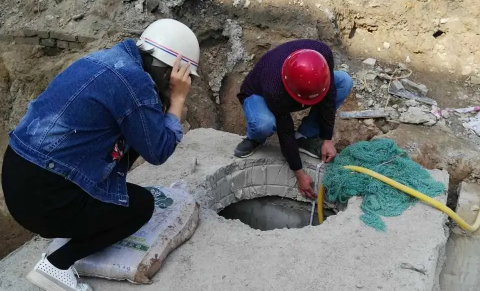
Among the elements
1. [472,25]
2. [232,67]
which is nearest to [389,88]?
[472,25]

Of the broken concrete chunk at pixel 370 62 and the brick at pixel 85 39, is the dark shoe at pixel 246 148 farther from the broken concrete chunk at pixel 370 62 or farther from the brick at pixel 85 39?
the brick at pixel 85 39

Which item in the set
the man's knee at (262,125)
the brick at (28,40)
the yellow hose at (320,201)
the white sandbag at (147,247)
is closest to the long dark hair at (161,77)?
the white sandbag at (147,247)

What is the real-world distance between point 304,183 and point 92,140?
1.76 meters

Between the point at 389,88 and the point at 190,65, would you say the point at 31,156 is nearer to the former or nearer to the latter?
the point at 190,65

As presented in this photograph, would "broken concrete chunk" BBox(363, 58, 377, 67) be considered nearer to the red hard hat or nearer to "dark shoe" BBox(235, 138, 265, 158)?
"dark shoe" BBox(235, 138, 265, 158)

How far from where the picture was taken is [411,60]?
16.4 feet

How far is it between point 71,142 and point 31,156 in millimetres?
181

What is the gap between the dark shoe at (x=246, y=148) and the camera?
3.47 m

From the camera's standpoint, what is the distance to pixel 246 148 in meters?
3.47

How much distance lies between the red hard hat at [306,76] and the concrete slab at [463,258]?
128 cm

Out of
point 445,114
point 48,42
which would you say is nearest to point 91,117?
point 445,114

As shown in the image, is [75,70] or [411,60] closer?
[75,70]

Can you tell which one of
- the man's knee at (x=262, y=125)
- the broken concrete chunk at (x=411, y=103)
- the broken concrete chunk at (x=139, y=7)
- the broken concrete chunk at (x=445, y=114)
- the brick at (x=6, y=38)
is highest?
the broken concrete chunk at (x=139, y=7)

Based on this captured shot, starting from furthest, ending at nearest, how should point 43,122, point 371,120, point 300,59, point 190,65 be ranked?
point 371,120 < point 300,59 < point 190,65 < point 43,122
